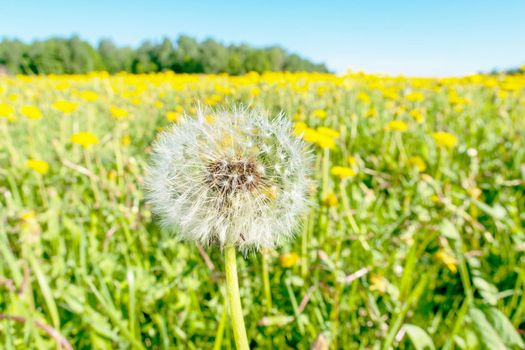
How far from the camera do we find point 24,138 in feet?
12.1

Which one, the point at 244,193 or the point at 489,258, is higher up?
the point at 244,193

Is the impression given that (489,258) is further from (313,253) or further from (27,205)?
(27,205)

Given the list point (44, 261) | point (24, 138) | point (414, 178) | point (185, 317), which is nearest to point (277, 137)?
point (185, 317)

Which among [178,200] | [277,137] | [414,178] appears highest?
[277,137]

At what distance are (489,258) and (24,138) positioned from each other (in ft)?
11.3

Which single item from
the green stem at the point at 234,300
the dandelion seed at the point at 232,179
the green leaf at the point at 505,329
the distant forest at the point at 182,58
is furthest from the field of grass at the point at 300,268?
the distant forest at the point at 182,58

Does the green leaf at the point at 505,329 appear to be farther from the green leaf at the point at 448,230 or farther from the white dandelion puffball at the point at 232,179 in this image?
the white dandelion puffball at the point at 232,179

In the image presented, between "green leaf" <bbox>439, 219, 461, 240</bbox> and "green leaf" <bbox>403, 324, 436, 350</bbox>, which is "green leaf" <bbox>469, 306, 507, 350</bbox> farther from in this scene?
"green leaf" <bbox>439, 219, 461, 240</bbox>

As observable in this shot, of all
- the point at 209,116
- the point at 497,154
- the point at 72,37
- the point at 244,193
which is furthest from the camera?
the point at 72,37

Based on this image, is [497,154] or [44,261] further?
[497,154]

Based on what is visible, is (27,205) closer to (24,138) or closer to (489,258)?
(24,138)

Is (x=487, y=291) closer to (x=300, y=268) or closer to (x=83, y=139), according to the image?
(x=300, y=268)

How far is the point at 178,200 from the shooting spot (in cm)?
85

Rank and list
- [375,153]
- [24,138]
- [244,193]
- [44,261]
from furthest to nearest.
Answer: [24,138], [375,153], [44,261], [244,193]
